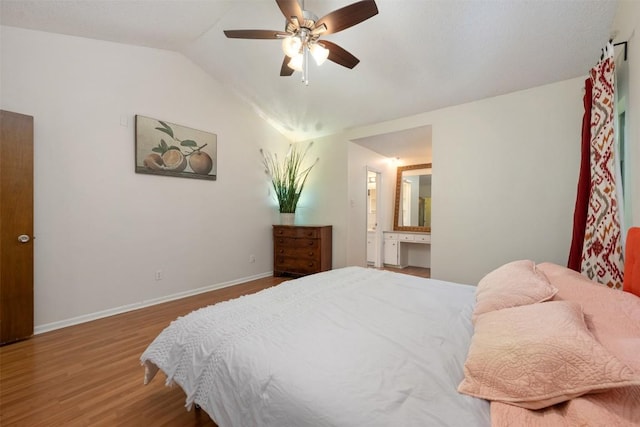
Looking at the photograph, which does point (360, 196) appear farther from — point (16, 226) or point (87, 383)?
point (16, 226)

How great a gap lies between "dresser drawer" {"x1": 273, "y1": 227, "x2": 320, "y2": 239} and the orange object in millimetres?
3197

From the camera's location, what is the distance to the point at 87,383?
170 centimetres

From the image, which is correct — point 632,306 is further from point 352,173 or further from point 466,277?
point 352,173

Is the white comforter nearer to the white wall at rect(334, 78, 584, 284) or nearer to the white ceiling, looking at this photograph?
the white wall at rect(334, 78, 584, 284)

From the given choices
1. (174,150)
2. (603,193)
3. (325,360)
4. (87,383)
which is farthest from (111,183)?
(603,193)

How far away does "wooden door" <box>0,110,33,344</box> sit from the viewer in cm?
214

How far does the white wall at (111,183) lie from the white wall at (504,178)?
2976mm

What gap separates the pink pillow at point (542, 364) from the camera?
0.64 m

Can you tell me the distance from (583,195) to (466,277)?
55.7 inches

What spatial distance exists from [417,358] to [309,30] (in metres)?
2.16

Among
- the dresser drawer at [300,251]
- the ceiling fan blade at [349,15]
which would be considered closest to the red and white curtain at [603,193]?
the ceiling fan blade at [349,15]

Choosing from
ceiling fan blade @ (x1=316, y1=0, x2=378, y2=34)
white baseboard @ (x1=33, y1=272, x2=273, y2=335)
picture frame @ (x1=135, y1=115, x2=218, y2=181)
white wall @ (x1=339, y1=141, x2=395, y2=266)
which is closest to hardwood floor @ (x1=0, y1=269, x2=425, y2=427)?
white baseboard @ (x1=33, y1=272, x2=273, y2=335)

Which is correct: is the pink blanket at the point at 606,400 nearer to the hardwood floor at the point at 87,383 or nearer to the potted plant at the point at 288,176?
the hardwood floor at the point at 87,383

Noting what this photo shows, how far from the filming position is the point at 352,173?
14.2 ft
